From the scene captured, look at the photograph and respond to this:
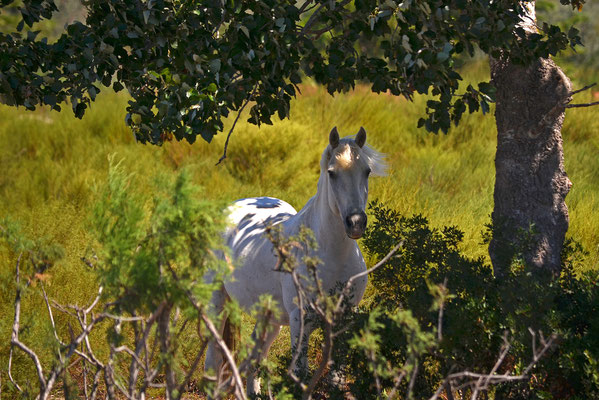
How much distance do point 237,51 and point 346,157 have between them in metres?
0.77

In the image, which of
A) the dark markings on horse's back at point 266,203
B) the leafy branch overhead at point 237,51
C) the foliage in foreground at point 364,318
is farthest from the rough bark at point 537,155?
the dark markings on horse's back at point 266,203

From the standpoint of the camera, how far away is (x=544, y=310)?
2.98m

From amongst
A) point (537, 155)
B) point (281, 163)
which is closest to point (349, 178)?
point (537, 155)

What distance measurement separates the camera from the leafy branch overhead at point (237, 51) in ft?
10.6

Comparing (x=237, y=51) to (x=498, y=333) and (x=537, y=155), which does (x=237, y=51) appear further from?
(x=537, y=155)

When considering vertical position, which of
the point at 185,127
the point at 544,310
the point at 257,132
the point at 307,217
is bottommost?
the point at 544,310

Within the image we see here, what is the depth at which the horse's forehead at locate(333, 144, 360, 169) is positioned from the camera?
3.44 metres

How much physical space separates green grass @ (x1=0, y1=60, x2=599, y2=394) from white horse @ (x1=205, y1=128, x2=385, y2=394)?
1.45 m

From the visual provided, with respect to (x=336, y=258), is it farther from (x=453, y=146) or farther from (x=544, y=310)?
(x=453, y=146)

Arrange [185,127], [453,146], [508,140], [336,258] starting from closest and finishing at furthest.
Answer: [185,127] < [336,258] < [508,140] < [453,146]

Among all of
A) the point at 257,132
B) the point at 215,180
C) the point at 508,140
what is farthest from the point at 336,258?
the point at 257,132

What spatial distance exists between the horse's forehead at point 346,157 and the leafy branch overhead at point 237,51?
37cm

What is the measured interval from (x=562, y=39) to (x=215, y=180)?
5.33 meters

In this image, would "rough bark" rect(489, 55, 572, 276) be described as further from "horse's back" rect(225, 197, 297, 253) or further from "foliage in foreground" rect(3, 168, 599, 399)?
"horse's back" rect(225, 197, 297, 253)
